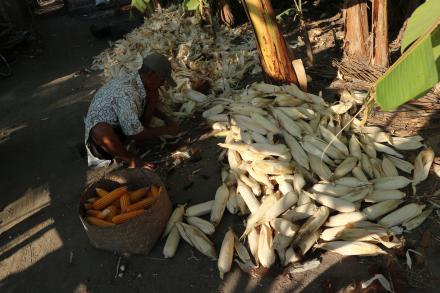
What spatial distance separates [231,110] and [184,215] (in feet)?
4.19

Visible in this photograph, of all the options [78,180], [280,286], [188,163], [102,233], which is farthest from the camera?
[78,180]

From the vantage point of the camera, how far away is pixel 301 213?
9.07 ft

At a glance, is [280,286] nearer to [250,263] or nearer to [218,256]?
[250,263]

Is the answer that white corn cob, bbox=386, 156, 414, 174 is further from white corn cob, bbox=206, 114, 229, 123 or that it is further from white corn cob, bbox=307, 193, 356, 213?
white corn cob, bbox=206, 114, 229, 123

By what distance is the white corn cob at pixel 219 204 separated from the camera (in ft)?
9.90

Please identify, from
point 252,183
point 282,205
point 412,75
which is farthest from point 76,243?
point 412,75

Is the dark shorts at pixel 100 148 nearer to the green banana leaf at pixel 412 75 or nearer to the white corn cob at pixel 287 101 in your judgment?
the white corn cob at pixel 287 101

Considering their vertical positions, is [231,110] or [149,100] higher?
[149,100]

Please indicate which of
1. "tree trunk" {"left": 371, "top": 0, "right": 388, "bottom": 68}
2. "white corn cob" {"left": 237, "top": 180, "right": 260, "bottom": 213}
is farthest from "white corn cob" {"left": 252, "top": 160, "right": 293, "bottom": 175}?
"tree trunk" {"left": 371, "top": 0, "right": 388, "bottom": 68}

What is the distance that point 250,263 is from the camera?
2.66m

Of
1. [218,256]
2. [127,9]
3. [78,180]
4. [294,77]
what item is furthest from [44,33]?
[218,256]

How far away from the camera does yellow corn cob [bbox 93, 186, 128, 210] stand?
2990 millimetres

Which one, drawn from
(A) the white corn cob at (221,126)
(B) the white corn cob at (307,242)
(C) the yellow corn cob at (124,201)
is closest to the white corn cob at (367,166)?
(B) the white corn cob at (307,242)

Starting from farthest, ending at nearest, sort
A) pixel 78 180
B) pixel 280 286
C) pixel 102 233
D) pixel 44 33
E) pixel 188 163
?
pixel 44 33, pixel 78 180, pixel 188 163, pixel 102 233, pixel 280 286
